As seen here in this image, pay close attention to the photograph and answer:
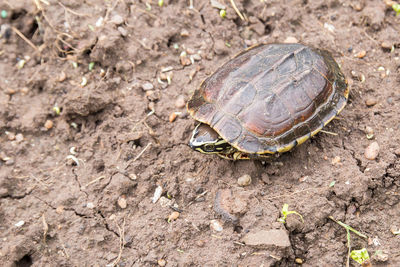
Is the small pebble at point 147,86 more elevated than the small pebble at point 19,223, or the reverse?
the small pebble at point 147,86

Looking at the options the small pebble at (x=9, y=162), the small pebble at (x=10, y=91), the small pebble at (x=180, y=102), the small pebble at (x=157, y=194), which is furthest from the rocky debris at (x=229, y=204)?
the small pebble at (x=10, y=91)

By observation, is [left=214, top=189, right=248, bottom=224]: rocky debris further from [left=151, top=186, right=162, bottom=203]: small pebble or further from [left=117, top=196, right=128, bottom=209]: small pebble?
[left=117, top=196, right=128, bottom=209]: small pebble

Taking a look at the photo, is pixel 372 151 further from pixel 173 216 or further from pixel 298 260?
pixel 173 216

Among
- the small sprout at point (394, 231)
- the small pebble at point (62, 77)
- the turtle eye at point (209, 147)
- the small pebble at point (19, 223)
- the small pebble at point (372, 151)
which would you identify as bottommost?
the small sprout at point (394, 231)

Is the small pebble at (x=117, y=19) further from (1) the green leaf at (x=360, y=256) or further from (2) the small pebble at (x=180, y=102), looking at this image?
(1) the green leaf at (x=360, y=256)

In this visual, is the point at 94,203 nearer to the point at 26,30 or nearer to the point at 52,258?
the point at 52,258

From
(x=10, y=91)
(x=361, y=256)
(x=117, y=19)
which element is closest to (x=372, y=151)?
(x=361, y=256)

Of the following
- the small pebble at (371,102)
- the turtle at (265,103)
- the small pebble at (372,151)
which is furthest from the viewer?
the small pebble at (371,102)

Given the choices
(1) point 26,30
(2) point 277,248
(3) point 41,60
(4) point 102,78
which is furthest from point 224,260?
(1) point 26,30
